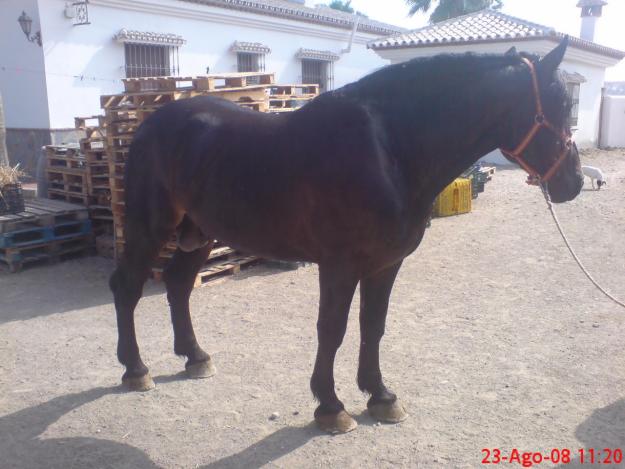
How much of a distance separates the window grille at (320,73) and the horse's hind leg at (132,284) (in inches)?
649

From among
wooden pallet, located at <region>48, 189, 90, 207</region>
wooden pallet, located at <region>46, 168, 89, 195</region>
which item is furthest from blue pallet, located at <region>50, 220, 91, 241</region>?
wooden pallet, located at <region>46, 168, 89, 195</region>

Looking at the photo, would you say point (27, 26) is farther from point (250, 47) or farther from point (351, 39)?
point (351, 39)

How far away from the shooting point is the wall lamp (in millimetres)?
11672

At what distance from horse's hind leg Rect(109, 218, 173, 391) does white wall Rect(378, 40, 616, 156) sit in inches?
553

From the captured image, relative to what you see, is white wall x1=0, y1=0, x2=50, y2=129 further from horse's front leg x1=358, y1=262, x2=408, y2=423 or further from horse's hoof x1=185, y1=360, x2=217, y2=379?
horse's front leg x1=358, y1=262, x2=408, y2=423

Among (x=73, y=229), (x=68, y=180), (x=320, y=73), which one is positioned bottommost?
(x=73, y=229)

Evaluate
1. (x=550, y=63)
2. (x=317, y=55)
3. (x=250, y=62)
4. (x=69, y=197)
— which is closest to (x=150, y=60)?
(x=250, y=62)

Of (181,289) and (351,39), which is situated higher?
(351,39)

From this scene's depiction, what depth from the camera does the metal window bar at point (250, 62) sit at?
1666 centimetres

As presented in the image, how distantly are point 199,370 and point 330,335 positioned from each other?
1.28m

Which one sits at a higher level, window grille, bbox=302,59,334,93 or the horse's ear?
window grille, bbox=302,59,334,93

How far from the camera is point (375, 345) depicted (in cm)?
343

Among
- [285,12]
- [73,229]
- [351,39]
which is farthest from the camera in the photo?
[351,39]

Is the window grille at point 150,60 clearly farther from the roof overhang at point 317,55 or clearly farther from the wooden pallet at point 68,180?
the wooden pallet at point 68,180
